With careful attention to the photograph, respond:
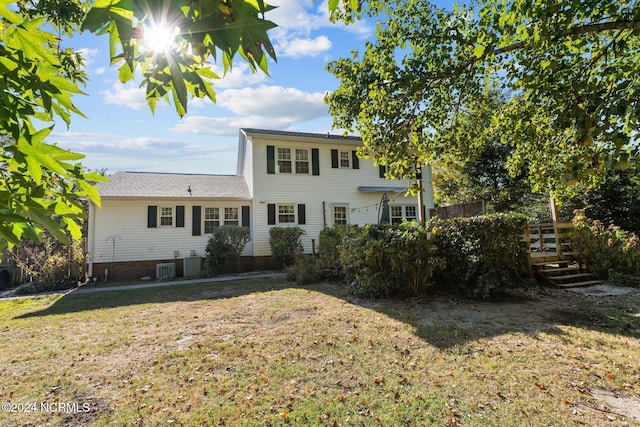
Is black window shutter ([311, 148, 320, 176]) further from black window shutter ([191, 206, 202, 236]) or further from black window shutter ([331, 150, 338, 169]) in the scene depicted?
black window shutter ([191, 206, 202, 236])

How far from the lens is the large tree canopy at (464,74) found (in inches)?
184

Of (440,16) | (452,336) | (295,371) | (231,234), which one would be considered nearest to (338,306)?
(452,336)

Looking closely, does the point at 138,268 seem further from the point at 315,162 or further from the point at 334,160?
the point at 334,160

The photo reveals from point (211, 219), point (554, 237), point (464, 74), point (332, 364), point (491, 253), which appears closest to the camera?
point (332, 364)

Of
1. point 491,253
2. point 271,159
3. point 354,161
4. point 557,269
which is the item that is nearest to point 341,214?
point 354,161

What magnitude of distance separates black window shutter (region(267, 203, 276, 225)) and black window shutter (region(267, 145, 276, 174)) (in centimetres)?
165

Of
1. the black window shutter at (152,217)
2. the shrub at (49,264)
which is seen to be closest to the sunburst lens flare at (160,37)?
the shrub at (49,264)

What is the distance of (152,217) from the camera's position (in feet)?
47.2

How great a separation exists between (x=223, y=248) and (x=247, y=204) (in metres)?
3.00

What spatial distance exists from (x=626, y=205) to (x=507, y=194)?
638cm

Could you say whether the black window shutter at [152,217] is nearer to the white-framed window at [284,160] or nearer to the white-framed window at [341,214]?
the white-framed window at [284,160]

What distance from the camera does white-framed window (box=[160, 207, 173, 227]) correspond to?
47.9 ft

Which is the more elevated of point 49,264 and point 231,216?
point 231,216

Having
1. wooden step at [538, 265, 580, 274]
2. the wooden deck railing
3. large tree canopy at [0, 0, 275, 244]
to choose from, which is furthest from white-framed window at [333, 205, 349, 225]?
large tree canopy at [0, 0, 275, 244]
